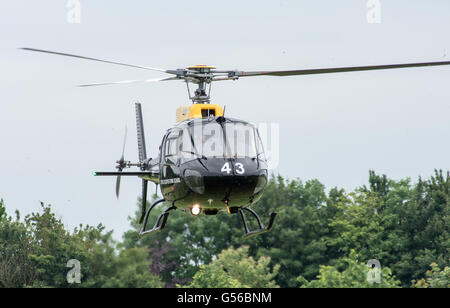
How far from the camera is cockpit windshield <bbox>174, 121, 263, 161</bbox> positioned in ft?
75.3

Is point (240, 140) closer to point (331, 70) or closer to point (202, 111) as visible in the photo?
point (202, 111)

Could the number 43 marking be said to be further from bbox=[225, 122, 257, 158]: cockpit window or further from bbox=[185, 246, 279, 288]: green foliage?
bbox=[185, 246, 279, 288]: green foliage

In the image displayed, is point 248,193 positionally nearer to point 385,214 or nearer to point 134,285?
point 134,285

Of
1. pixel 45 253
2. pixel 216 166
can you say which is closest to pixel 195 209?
pixel 216 166

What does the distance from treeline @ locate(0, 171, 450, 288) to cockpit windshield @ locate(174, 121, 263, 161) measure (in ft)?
129

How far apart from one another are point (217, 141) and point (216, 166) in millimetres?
727

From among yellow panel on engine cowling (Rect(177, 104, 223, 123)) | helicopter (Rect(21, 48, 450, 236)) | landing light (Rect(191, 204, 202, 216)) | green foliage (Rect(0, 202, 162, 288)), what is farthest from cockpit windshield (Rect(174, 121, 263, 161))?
green foliage (Rect(0, 202, 162, 288))

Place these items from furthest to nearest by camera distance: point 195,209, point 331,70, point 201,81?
1. point 201,81
2. point 331,70
3. point 195,209

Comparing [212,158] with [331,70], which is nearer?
[212,158]

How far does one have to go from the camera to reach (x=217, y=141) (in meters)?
23.0

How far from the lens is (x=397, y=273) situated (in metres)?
74.2

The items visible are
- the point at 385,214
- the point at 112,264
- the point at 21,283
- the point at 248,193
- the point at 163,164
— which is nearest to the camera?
the point at 248,193
